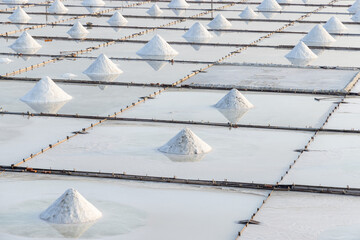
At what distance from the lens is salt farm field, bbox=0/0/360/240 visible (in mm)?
11023

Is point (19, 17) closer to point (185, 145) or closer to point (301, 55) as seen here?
point (301, 55)

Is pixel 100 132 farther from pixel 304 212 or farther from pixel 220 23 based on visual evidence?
pixel 220 23

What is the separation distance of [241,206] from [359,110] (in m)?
6.78

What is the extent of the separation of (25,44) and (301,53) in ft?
27.4

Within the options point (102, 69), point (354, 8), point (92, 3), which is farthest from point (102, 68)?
point (92, 3)

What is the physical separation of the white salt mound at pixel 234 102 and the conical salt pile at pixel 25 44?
10.2 meters

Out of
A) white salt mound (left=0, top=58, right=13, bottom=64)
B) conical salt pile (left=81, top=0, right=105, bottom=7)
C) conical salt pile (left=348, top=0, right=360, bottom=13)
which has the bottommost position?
white salt mound (left=0, top=58, right=13, bottom=64)

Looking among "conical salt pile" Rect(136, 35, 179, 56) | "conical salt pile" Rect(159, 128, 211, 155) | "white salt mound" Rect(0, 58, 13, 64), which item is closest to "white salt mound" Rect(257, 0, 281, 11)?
"conical salt pile" Rect(136, 35, 179, 56)

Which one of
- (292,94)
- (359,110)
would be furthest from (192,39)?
(359,110)

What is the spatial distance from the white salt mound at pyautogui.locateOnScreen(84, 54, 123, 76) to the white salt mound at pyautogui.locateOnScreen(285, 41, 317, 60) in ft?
17.6

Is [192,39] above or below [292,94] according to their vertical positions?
above

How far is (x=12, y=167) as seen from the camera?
524 inches

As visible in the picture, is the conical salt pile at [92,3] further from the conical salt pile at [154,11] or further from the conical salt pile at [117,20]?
the conical salt pile at [117,20]

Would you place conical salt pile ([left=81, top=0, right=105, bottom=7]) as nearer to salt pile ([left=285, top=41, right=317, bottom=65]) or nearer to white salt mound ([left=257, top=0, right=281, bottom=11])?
white salt mound ([left=257, top=0, right=281, bottom=11])
